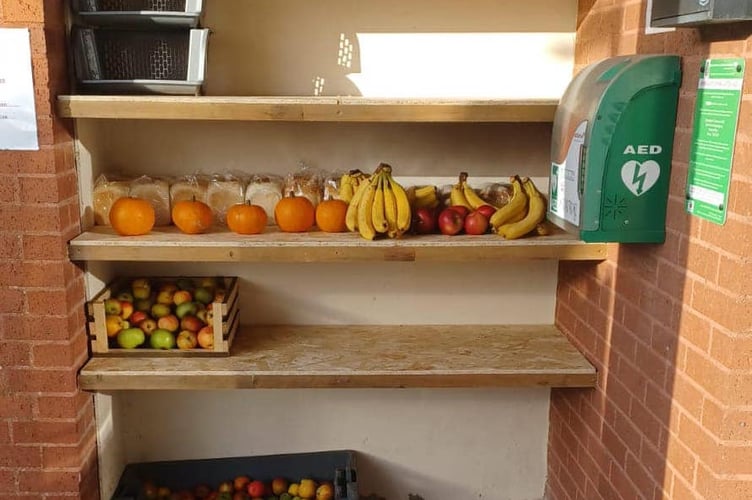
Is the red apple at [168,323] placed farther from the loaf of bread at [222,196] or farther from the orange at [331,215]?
the orange at [331,215]

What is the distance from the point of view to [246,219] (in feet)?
7.86

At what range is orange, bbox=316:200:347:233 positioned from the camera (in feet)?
7.98

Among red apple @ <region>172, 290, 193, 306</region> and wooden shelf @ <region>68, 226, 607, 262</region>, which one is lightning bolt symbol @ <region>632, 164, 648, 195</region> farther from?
red apple @ <region>172, 290, 193, 306</region>

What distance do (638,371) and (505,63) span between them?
1.27 m

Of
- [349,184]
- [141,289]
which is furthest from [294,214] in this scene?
[141,289]

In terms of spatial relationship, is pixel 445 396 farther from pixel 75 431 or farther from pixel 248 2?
pixel 248 2

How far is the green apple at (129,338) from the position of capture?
2455mm

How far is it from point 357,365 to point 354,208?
22.4 inches

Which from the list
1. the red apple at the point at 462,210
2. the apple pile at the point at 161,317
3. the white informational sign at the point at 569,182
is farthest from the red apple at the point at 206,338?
the white informational sign at the point at 569,182

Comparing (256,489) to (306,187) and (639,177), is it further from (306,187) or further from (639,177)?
(639,177)

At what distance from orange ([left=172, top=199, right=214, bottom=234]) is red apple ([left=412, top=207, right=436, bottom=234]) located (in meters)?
0.75

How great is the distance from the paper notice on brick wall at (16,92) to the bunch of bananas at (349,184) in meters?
1.02

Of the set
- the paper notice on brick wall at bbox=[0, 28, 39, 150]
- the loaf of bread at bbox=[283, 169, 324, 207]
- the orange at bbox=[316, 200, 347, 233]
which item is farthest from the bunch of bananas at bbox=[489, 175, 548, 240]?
the paper notice on brick wall at bbox=[0, 28, 39, 150]

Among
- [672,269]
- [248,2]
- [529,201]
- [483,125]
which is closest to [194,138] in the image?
[248,2]
